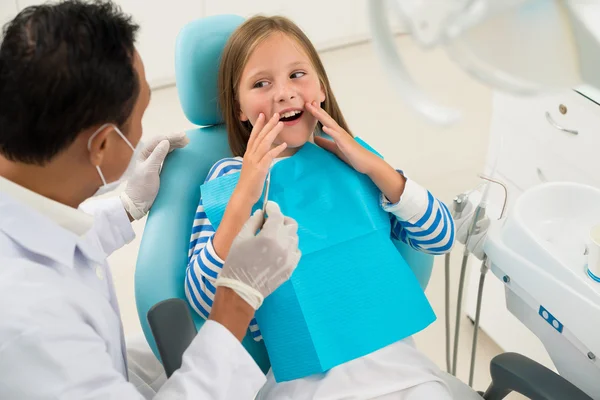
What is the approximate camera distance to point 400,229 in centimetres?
166

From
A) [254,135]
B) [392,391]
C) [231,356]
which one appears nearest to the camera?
[231,356]

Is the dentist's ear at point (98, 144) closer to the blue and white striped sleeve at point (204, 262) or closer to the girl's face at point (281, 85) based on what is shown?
the blue and white striped sleeve at point (204, 262)

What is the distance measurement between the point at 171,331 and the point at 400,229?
0.64 meters

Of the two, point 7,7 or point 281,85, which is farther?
point 7,7

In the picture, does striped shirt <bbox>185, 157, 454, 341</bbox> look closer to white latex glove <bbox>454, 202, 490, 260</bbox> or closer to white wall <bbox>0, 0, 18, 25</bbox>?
white latex glove <bbox>454, 202, 490, 260</bbox>

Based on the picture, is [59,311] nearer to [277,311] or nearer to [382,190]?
[277,311]

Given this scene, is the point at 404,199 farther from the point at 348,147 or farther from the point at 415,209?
the point at 348,147

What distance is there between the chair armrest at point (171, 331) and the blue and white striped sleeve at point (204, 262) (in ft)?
0.50

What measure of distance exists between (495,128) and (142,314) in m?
1.17

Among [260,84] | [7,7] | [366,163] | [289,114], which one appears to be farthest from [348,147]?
[7,7]

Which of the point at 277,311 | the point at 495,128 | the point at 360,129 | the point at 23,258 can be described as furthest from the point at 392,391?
the point at 360,129

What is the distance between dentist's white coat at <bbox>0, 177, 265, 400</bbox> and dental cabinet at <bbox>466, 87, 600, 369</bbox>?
0.82 metres

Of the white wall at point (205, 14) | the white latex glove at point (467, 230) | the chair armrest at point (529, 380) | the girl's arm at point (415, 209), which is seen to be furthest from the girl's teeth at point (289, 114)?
the white wall at point (205, 14)

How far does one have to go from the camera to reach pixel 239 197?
1463 mm
